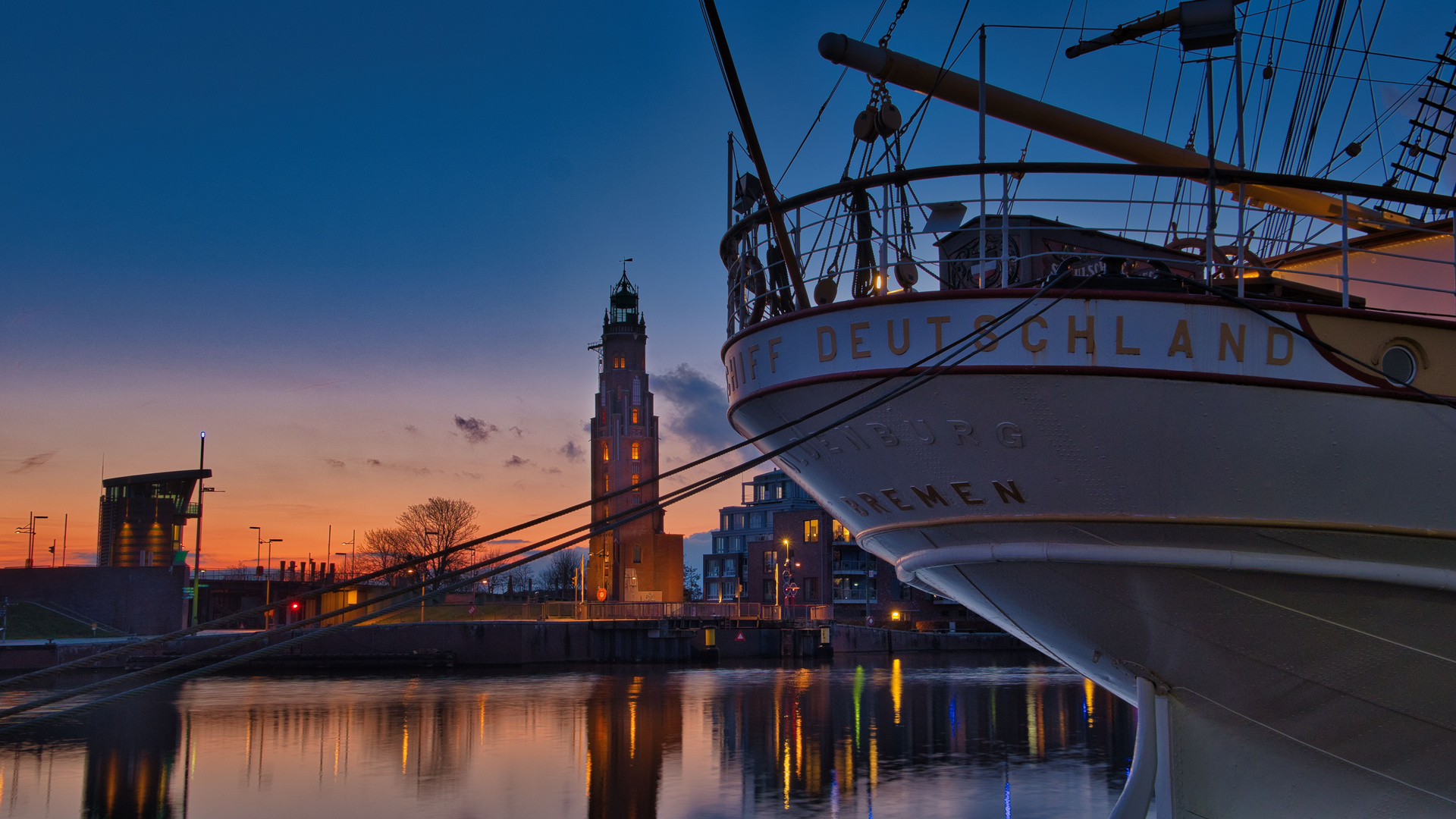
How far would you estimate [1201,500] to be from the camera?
7.43 meters

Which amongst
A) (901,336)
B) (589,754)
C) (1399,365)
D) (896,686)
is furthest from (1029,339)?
(896,686)

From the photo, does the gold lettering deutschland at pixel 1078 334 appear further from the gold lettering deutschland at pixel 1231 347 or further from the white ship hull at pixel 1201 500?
the gold lettering deutschland at pixel 1231 347

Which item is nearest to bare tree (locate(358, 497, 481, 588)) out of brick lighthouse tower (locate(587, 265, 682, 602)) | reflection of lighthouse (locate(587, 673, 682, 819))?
brick lighthouse tower (locate(587, 265, 682, 602))

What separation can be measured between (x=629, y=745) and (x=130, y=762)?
352 inches

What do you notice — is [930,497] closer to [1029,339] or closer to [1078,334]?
[1029,339]

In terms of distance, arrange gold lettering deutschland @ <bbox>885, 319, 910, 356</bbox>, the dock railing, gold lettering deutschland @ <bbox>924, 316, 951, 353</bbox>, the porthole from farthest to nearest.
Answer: the dock railing, gold lettering deutschland @ <bbox>885, 319, 910, 356</bbox>, gold lettering deutschland @ <bbox>924, 316, 951, 353</bbox>, the porthole

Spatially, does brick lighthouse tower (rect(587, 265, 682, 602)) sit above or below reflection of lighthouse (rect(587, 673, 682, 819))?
above

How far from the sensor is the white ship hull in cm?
716

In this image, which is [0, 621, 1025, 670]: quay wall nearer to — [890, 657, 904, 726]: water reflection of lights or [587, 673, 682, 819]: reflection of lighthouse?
[890, 657, 904, 726]: water reflection of lights

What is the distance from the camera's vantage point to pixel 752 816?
14688 millimetres

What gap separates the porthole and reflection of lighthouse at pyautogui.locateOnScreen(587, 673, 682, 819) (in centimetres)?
1069

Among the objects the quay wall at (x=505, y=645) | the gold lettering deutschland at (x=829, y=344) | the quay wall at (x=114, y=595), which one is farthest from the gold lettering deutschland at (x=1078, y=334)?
the quay wall at (x=114, y=595)

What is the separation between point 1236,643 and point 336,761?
16.8 metres

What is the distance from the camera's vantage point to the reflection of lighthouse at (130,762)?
1599 cm
